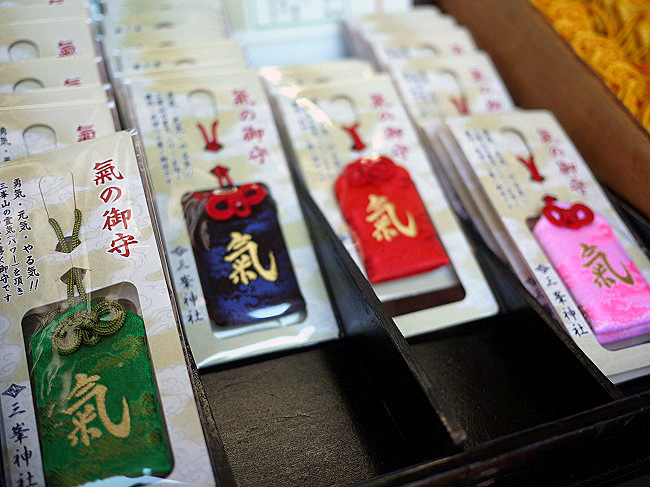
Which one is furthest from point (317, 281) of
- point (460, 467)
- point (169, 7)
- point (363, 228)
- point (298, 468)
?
point (169, 7)

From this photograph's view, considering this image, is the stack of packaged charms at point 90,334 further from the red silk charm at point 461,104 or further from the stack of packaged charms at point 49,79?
the red silk charm at point 461,104

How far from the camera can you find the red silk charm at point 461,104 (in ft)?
4.53

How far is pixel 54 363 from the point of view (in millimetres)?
742

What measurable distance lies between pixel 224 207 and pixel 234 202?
0.07 ft

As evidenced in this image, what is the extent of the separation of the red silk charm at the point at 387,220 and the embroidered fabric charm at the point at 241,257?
0.50 feet

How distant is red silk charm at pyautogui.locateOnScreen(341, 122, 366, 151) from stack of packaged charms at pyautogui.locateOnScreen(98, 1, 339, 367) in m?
0.17

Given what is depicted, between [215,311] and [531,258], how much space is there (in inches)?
23.8

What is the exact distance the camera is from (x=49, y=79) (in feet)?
3.51

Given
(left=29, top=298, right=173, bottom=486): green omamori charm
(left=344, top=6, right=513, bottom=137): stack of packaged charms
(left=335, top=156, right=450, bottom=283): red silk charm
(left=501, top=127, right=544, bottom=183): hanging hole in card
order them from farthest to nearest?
(left=344, top=6, right=513, bottom=137): stack of packaged charms < (left=501, top=127, right=544, bottom=183): hanging hole in card < (left=335, top=156, right=450, bottom=283): red silk charm < (left=29, top=298, right=173, bottom=486): green omamori charm

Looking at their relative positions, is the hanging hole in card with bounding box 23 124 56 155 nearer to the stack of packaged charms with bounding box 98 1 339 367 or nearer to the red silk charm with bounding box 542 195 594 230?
the stack of packaged charms with bounding box 98 1 339 367

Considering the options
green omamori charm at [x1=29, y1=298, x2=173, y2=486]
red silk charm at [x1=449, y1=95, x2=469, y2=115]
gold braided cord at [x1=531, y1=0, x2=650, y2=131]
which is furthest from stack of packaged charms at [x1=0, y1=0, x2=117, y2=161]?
gold braided cord at [x1=531, y1=0, x2=650, y2=131]

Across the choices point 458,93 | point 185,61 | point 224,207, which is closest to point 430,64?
point 458,93

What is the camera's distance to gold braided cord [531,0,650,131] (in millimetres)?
1242

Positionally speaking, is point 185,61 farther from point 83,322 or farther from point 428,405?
point 428,405
